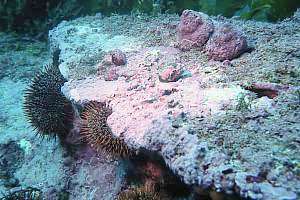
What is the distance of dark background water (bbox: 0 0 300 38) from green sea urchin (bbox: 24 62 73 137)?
2.86 m

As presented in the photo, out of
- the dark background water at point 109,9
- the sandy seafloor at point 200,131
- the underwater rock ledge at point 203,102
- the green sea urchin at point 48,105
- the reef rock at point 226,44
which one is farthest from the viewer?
the dark background water at point 109,9

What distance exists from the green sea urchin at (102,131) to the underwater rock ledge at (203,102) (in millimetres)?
93

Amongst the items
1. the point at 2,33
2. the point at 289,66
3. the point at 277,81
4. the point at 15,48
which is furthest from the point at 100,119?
the point at 2,33

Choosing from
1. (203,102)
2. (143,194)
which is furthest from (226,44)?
(143,194)

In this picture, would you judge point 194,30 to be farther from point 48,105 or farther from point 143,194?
point 143,194

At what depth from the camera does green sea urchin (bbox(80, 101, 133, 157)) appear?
3.12 m

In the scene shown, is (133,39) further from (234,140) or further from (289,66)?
(234,140)

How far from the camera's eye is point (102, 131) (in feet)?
10.5

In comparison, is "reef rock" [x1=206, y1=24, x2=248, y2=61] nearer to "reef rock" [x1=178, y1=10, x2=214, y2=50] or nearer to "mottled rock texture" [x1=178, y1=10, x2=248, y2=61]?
"mottled rock texture" [x1=178, y1=10, x2=248, y2=61]

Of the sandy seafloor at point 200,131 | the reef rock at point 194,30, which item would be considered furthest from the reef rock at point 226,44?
the reef rock at point 194,30

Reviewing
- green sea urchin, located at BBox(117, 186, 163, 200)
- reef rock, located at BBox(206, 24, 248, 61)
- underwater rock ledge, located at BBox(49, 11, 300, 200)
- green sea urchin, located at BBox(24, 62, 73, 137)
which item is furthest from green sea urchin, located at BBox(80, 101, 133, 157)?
reef rock, located at BBox(206, 24, 248, 61)

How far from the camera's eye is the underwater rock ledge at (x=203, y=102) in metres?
2.18

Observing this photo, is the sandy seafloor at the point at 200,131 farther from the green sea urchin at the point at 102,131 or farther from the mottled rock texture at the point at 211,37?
the green sea urchin at the point at 102,131

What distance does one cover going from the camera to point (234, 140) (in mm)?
2418
